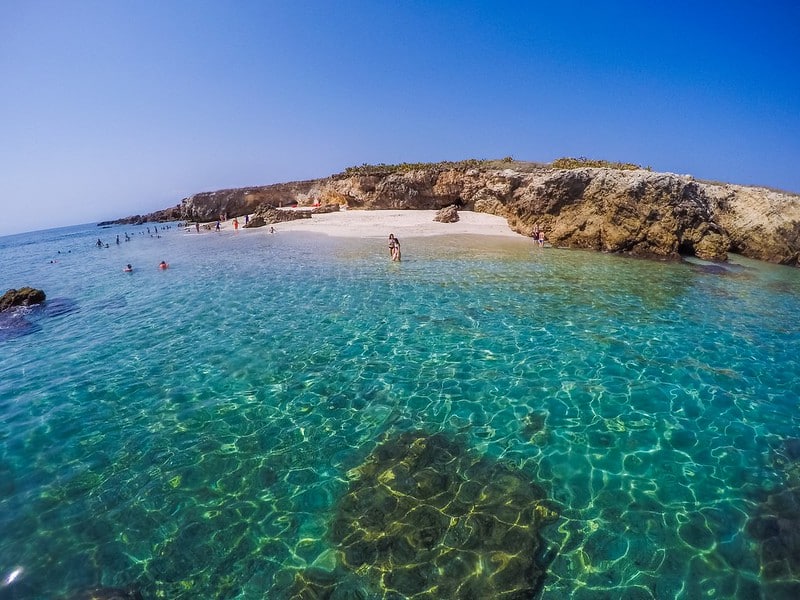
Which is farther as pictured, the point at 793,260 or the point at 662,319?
the point at 793,260

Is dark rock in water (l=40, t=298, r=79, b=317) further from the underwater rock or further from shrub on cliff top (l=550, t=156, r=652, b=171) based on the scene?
shrub on cliff top (l=550, t=156, r=652, b=171)

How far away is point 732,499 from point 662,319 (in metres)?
8.98

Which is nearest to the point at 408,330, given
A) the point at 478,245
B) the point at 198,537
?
the point at 198,537

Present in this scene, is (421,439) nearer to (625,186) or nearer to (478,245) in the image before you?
(478,245)

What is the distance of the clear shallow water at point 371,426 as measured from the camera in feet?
16.4

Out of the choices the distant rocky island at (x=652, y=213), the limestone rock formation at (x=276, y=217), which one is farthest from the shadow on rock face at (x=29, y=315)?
the limestone rock formation at (x=276, y=217)

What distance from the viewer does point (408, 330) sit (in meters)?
12.5

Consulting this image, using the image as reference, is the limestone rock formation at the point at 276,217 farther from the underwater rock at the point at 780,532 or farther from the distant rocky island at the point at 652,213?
the underwater rock at the point at 780,532

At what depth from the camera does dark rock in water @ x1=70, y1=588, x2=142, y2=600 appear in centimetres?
450

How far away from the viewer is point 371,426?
25.1 ft

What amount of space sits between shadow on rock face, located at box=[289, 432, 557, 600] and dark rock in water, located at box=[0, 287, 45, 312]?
70.0 ft

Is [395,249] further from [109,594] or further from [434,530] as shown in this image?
[109,594]

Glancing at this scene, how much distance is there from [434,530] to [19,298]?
913 inches

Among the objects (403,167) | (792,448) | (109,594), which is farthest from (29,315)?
(403,167)
